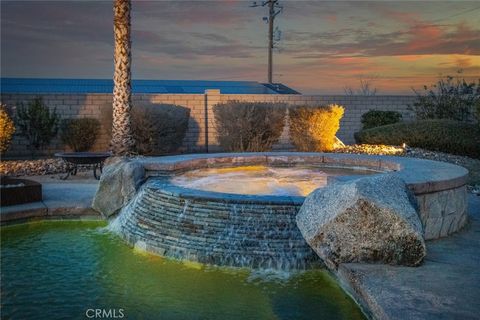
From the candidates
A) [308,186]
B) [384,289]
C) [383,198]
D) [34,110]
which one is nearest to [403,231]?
[383,198]

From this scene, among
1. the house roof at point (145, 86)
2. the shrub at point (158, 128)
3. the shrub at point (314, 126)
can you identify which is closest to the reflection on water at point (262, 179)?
the shrub at point (314, 126)

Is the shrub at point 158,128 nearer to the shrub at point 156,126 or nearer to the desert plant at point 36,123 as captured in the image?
the shrub at point 156,126

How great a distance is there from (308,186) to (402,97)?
15252 mm

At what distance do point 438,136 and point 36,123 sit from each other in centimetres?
1251

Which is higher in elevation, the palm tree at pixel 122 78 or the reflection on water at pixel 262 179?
the palm tree at pixel 122 78

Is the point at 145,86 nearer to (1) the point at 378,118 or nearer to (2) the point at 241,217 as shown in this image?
(1) the point at 378,118

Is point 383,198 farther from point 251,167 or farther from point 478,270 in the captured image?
point 251,167

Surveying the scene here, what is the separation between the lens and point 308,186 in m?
7.79

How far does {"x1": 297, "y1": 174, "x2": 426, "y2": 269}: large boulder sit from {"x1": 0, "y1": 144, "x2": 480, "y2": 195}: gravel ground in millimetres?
7254

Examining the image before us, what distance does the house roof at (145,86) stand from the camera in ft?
107

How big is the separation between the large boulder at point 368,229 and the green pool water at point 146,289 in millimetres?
479

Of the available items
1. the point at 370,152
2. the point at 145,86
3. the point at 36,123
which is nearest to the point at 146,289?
the point at 370,152

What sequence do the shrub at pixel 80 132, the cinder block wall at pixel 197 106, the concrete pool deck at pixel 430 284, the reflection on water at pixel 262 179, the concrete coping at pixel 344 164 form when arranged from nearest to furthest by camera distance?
the concrete pool deck at pixel 430 284, the concrete coping at pixel 344 164, the reflection on water at pixel 262 179, the shrub at pixel 80 132, the cinder block wall at pixel 197 106

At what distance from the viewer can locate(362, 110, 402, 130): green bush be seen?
19469 mm
